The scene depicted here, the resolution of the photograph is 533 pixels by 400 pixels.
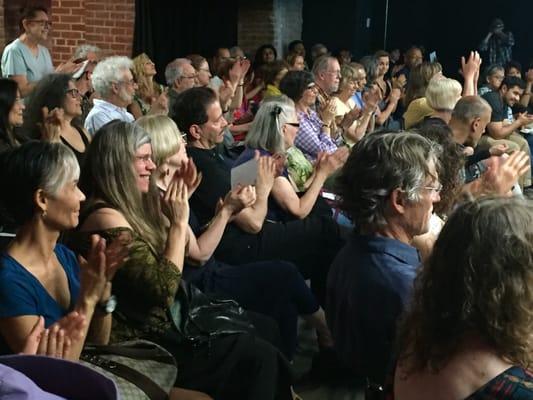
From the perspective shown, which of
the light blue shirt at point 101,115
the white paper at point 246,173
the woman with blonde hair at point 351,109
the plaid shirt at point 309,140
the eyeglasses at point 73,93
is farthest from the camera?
the woman with blonde hair at point 351,109

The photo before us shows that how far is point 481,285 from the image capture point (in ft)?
4.39

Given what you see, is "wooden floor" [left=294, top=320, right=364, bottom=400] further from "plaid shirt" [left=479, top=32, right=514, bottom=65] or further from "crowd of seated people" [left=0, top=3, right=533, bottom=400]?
"plaid shirt" [left=479, top=32, right=514, bottom=65]

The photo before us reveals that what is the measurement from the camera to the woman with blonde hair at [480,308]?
52.2 inches

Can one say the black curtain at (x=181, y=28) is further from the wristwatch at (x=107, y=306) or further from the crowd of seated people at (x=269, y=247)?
the wristwatch at (x=107, y=306)

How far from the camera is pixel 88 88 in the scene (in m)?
5.05

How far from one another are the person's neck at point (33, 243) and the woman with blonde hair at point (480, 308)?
1156mm

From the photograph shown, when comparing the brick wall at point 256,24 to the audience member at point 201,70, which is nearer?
the audience member at point 201,70

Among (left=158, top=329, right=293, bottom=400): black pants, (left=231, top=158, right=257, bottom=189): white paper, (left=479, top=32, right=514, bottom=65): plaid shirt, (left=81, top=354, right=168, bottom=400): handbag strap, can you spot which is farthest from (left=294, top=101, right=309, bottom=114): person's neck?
(left=479, top=32, right=514, bottom=65): plaid shirt

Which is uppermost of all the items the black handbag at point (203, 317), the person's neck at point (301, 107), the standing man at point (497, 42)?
the standing man at point (497, 42)

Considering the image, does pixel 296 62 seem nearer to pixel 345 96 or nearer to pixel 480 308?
pixel 345 96

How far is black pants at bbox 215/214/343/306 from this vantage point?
132 inches

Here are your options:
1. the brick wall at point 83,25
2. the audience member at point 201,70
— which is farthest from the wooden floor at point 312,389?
the brick wall at point 83,25

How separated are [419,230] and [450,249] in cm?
71

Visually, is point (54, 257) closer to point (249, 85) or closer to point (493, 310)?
point (493, 310)
